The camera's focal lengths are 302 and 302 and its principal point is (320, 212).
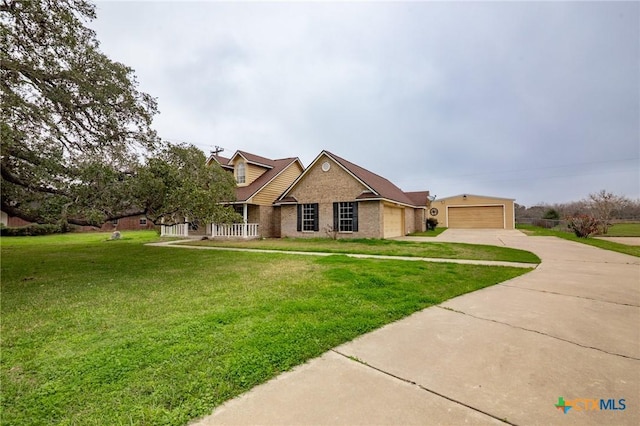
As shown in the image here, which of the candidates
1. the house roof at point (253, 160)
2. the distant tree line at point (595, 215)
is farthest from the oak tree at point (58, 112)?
the distant tree line at point (595, 215)

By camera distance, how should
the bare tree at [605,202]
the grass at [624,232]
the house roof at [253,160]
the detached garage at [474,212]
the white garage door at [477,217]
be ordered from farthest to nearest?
the white garage door at [477,217] → the detached garage at [474,212] → the bare tree at [605,202] → the house roof at [253,160] → the grass at [624,232]

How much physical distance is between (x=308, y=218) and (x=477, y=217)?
20.5m

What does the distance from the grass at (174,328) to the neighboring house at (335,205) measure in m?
9.32

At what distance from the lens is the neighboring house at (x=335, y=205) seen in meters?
16.9

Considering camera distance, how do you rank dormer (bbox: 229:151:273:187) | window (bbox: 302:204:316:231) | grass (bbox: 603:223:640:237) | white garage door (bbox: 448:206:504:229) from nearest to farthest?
1. window (bbox: 302:204:316:231)
2. grass (bbox: 603:223:640:237)
3. dormer (bbox: 229:151:273:187)
4. white garage door (bbox: 448:206:504:229)

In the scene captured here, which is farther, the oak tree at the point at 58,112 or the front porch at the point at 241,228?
the front porch at the point at 241,228

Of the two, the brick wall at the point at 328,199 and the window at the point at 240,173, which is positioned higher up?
the window at the point at 240,173

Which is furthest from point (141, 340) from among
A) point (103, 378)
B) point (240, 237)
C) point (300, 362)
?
point (240, 237)

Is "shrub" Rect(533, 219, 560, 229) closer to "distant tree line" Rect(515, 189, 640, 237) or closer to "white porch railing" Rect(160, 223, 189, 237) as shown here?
"distant tree line" Rect(515, 189, 640, 237)

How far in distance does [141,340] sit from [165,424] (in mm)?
1607

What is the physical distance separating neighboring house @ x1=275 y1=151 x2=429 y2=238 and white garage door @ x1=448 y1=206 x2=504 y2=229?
48.6ft

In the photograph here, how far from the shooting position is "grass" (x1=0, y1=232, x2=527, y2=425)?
224 cm

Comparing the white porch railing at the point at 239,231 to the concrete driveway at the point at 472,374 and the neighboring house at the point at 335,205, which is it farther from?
the concrete driveway at the point at 472,374

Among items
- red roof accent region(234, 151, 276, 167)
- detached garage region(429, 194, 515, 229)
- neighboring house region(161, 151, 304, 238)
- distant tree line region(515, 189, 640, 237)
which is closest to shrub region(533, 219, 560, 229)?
distant tree line region(515, 189, 640, 237)
